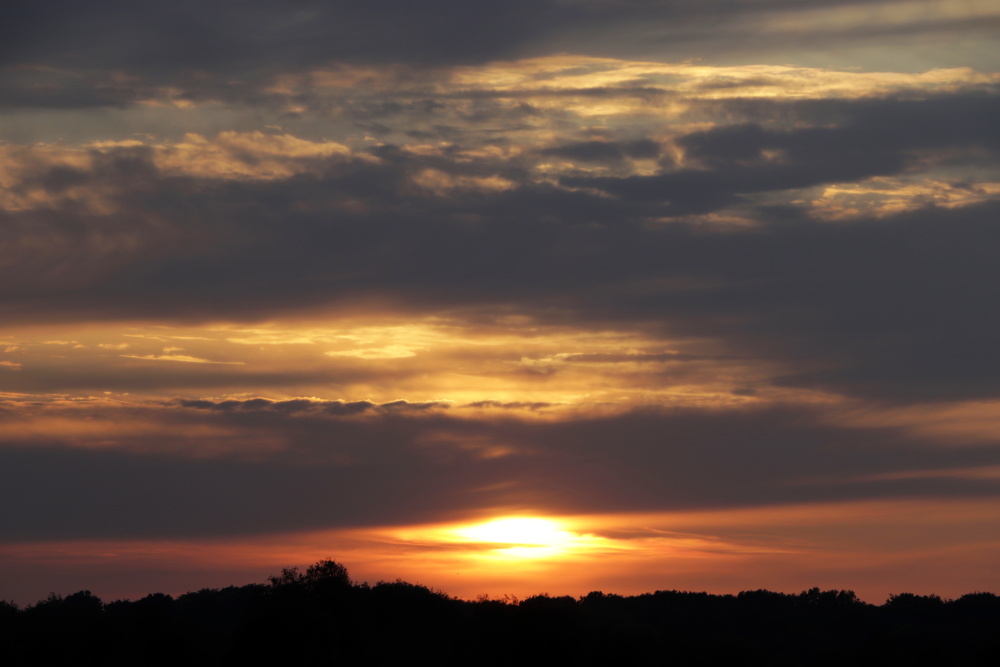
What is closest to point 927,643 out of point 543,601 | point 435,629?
point 543,601

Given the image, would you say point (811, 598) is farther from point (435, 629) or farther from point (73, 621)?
point (73, 621)

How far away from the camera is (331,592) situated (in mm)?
117562

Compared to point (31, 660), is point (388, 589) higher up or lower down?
higher up

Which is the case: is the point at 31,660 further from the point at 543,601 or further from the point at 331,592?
the point at 543,601

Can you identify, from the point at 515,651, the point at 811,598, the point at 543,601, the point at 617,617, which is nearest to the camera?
the point at 515,651

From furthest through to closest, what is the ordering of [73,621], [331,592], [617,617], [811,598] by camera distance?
[811,598] → [617,617] → [73,621] → [331,592]

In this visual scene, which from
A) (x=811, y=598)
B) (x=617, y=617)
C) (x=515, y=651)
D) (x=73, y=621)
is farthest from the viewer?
(x=811, y=598)

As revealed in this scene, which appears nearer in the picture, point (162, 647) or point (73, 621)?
point (162, 647)

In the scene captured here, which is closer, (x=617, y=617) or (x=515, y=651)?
(x=515, y=651)

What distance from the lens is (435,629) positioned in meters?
128

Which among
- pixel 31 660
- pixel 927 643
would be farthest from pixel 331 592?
pixel 927 643

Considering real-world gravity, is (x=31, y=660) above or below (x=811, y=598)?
below

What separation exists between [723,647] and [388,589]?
4029 cm

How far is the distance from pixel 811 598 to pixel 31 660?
11721 cm
